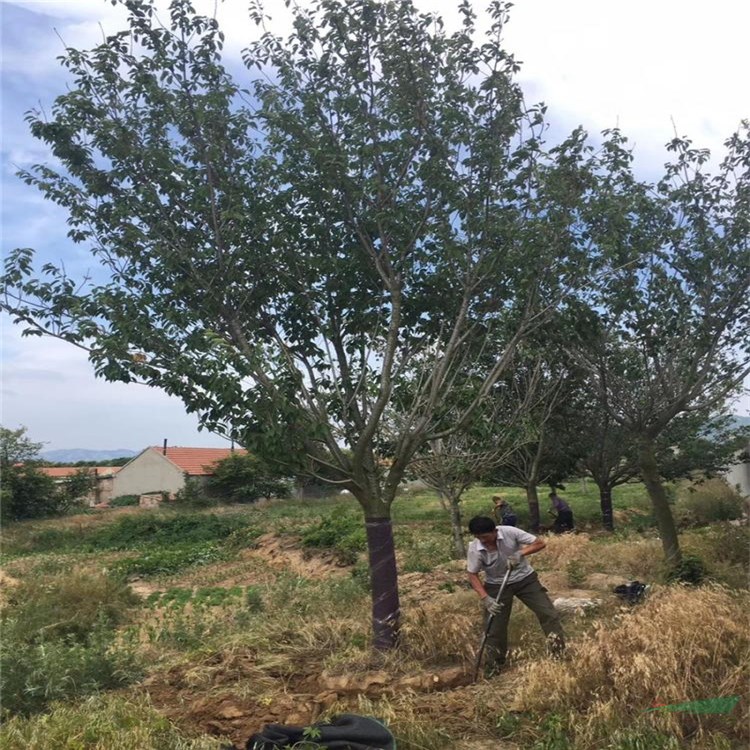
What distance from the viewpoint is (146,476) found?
41812mm

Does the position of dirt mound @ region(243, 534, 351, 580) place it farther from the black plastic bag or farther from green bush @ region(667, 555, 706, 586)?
green bush @ region(667, 555, 706, 586)

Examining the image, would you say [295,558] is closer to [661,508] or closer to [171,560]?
[171,560]

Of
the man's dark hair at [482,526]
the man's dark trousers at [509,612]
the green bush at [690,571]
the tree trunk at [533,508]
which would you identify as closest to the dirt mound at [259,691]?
the man's dark trousers at [509,612]

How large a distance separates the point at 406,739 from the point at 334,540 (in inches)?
539

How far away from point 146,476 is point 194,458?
11.3 feet

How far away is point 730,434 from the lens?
19.1 m

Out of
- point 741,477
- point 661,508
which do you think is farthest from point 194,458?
point 661,508

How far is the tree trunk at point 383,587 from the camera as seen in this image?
5.65 m

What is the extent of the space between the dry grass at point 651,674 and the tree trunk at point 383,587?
1.46 metres

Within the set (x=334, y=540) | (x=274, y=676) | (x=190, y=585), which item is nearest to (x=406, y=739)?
(x=274, y=676)

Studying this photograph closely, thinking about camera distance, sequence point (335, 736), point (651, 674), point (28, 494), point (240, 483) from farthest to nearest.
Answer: point (240, 483), point (28, 494), point (651, 674), point (335, 736)

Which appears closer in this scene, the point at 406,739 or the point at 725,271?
the point at 406,739

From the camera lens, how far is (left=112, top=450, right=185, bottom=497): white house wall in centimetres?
4119

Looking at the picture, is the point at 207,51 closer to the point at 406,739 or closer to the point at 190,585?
the point at 406,739
